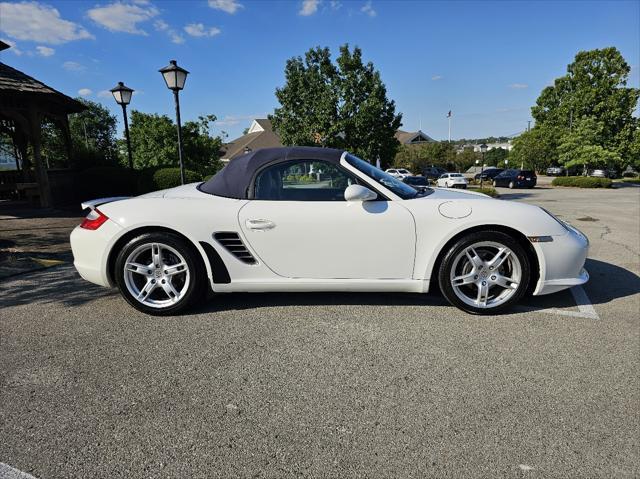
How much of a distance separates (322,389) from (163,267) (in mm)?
1818

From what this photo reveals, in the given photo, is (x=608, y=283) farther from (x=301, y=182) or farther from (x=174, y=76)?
(x=174, y=76)

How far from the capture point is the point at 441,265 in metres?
3.20

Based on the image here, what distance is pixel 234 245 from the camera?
126 inches

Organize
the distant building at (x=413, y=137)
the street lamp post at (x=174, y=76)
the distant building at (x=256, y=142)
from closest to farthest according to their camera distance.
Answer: the street lamp post at (x=174, y=76) < the distant building at (x=256, y=142) < the distant building at (x=413, y=137)

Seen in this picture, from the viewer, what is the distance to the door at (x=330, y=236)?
313 cm

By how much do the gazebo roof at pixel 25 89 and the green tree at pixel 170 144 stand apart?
7861mm

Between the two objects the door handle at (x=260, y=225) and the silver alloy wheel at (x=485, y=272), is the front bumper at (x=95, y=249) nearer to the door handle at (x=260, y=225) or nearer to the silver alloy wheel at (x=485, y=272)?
the door handle at (x=260, y=225)

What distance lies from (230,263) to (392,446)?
194cm

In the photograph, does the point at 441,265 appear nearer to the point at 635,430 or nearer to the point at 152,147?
the point at 635,430

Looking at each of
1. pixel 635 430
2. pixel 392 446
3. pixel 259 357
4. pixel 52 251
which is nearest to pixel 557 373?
pixel 635 430

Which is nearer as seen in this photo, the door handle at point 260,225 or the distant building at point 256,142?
the door handle at point 260,225

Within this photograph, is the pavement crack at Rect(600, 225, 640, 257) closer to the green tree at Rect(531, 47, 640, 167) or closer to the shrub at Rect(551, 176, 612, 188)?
the shrub at Rect(551, 176, 612, 188)

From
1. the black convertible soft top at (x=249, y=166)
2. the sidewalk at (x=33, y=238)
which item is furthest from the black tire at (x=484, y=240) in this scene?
the sidewalk at (x=33, y=238)

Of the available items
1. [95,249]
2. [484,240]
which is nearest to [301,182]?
[484,240]
